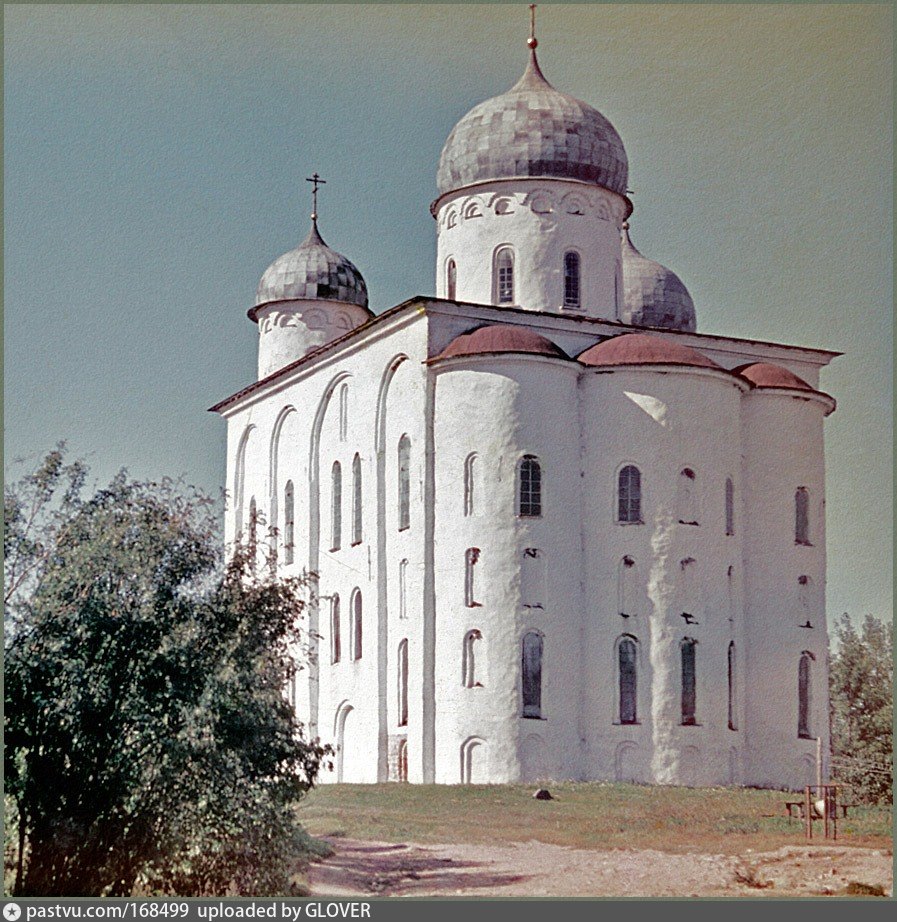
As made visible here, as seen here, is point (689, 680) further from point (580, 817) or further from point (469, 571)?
point (580, 817)

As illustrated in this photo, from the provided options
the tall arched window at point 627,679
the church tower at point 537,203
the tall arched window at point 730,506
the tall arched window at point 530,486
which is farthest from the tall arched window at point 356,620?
the tall arched window at point 730,506

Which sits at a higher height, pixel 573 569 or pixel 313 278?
pixel 313 278

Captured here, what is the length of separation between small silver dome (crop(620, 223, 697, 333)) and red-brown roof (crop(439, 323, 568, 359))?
33.0 ft

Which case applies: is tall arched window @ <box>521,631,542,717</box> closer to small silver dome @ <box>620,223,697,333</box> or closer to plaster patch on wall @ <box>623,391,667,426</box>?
plaster patch on wall @ <box>623,391,667,426</box>

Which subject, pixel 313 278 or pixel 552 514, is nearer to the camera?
pixel 552 514

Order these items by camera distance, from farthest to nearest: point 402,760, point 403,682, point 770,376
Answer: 1. point 770,376
2. point 403,682
3. point 402,760

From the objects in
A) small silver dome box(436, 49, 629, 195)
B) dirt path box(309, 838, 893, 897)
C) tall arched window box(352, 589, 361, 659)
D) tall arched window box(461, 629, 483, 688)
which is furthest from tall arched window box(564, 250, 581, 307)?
dirt path box(309, 838, 893, 897)

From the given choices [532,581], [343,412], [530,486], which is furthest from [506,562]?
[343,412]

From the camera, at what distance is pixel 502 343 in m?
36.3

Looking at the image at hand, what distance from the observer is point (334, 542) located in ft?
134

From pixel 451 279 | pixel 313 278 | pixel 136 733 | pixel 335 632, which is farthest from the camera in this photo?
pixel 313 278

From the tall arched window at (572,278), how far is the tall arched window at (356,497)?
18.7 ft

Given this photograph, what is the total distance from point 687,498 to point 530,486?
10.1 feet
